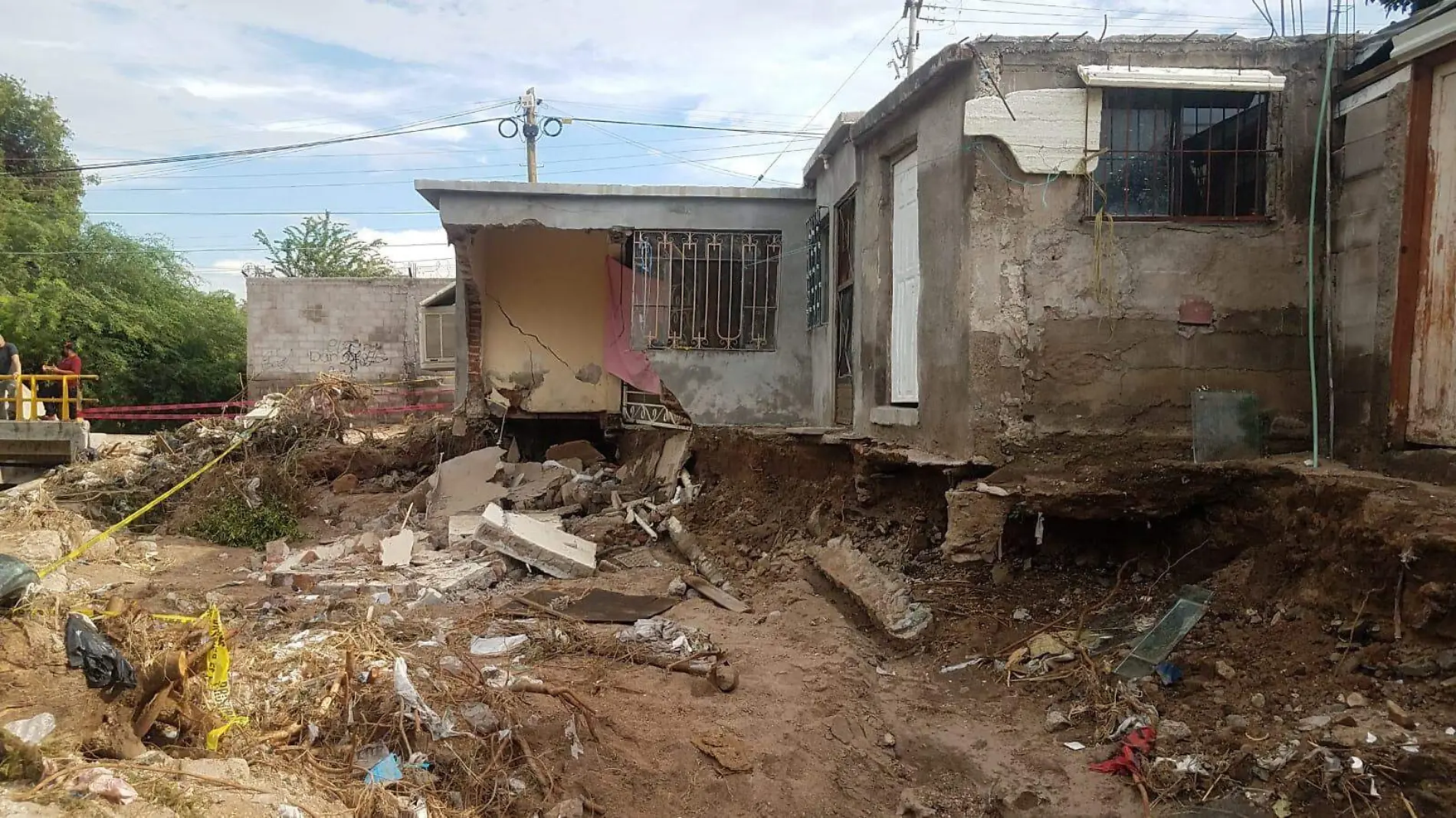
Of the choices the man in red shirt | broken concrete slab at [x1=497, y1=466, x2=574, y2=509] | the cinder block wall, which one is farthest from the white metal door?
the cinder block wall

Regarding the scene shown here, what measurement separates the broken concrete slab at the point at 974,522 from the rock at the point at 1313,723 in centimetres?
183

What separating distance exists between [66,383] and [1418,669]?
53.9 ft

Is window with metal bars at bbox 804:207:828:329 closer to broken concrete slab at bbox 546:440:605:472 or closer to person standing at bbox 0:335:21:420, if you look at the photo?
broken concrete slab at bbox 546:440:605:472

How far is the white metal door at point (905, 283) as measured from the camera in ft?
Result: 22.5

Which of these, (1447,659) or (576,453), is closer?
(1447,659)

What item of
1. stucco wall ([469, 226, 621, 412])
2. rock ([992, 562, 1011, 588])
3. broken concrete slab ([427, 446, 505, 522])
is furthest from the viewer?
stucco wall ([469, 226, 621, 412])

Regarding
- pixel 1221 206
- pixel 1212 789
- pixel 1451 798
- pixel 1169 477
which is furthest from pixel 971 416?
pixel 1451 798

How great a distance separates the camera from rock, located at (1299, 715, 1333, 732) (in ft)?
12.1

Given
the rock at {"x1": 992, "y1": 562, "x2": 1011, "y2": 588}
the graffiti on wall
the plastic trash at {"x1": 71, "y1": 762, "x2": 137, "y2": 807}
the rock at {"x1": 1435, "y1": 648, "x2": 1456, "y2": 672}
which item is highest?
the graffiti on wall

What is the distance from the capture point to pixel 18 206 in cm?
2272

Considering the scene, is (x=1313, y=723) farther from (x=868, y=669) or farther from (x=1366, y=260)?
(x=1366, y=260)

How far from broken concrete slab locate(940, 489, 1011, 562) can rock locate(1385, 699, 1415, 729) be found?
2.07 metres

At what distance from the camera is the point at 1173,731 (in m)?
4.05

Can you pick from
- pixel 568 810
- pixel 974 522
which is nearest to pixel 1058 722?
pixel 974 522
